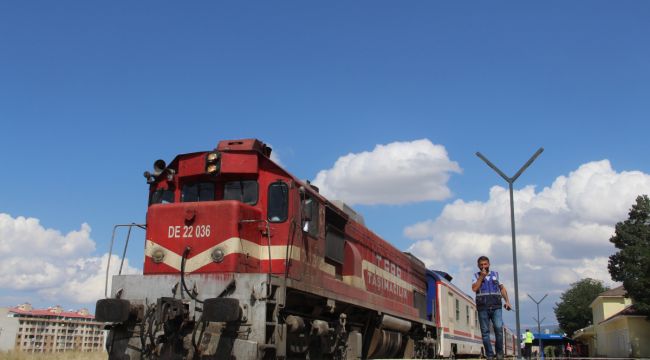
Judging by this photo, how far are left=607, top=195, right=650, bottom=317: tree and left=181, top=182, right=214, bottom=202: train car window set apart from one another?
36773 millimetres

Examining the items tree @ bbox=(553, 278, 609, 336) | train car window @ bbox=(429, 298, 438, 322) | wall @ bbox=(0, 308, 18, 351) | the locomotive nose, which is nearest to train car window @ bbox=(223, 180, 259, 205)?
the locomotive nose

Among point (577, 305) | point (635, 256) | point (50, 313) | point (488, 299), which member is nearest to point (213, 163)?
point (488, 299)

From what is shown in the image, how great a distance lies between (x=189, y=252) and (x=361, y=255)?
5029 mm

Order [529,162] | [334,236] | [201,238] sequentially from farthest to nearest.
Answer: [529,162]
[334,236]
[201,238]

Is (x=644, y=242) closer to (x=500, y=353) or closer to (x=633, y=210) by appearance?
(x=633, y=210)

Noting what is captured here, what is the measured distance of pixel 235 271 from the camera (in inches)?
354

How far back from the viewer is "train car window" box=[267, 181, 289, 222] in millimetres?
9656

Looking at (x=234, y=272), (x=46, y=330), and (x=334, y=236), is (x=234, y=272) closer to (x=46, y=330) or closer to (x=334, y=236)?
(x=334, y=236)

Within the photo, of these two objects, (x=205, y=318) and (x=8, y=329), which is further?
(x=8, y=329)

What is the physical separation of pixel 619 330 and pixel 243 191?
1750 inches

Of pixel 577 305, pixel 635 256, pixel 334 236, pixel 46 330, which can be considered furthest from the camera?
pixel 577 305

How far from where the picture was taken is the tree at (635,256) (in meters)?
39.5

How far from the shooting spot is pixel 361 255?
43.8 ft

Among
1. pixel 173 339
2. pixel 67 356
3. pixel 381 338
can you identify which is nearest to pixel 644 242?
pixel 381 338
